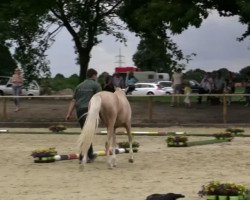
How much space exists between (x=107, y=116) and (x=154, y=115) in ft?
Answer: 46.4

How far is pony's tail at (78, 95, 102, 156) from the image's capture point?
39.9ft

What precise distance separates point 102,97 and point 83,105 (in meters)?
1.12

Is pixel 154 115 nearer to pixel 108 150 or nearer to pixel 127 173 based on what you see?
pixel 108 150

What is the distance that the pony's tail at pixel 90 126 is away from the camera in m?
12.2

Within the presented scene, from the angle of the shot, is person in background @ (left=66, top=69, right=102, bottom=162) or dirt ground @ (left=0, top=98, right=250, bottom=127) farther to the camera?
dirt ground @ (left=0, top=98, right=250, bottom=127)

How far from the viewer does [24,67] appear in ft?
108

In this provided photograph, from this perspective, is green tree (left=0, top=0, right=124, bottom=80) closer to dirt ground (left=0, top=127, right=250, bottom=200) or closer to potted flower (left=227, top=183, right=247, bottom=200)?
dirt ground (left=0, top=127, right=250, bottom=200)

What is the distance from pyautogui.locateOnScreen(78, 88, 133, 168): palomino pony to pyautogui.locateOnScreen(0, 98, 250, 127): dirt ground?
41.8ft

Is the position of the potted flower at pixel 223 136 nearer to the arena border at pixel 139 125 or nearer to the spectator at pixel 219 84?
the arena border at pixel 139 125

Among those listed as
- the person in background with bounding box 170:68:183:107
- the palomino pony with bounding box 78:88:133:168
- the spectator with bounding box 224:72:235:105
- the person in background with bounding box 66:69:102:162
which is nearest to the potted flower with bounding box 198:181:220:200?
the palomino pony with bounding box 78:88:133:168

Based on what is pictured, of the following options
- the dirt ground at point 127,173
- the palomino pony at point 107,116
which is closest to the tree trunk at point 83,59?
the dirt ground at point 127,173

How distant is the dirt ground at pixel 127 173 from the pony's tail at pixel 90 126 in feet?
1.70

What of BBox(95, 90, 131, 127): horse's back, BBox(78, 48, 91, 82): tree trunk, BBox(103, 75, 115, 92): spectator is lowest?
BBox(95, 90, 131, 127): horse's back

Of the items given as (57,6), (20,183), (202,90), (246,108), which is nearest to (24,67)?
(57,6)
